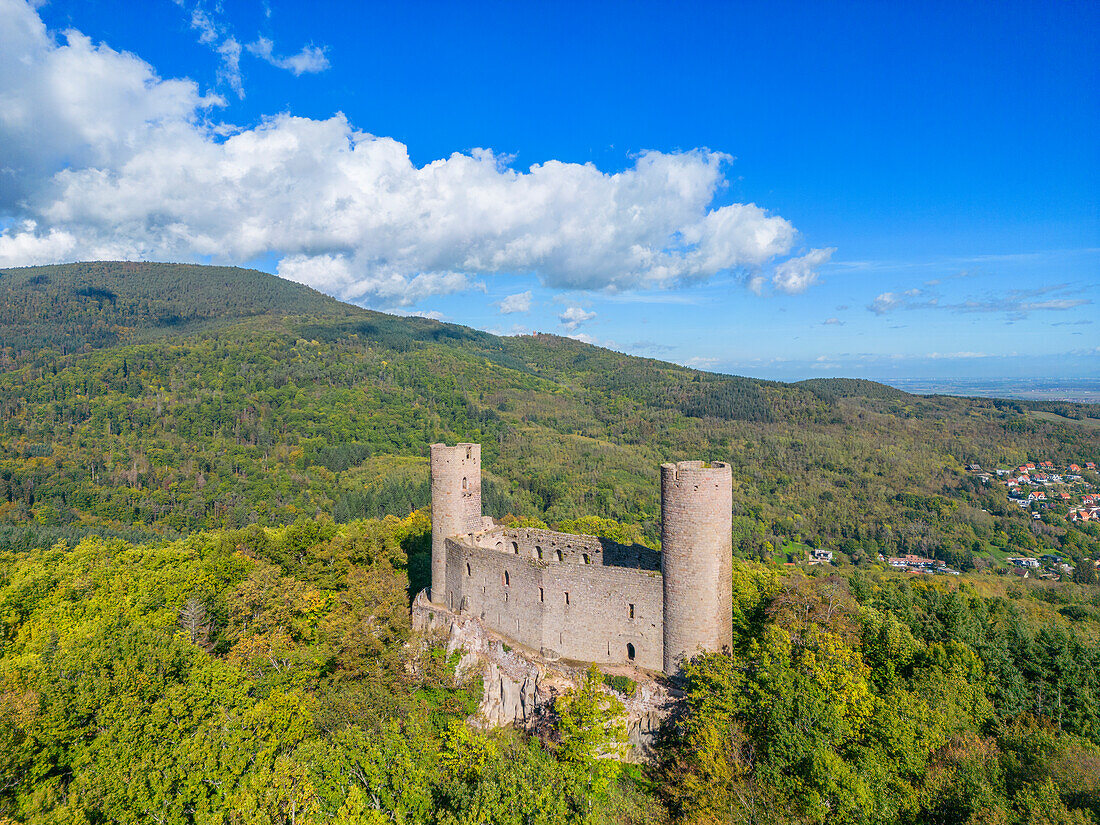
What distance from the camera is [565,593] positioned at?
27219 mm

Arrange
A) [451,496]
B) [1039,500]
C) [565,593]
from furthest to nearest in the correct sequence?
[1039,500]
[451,496]
[565,593]

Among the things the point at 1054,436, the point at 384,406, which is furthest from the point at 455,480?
the point at 1054,436

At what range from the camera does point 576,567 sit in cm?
2672

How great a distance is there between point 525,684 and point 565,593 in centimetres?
465

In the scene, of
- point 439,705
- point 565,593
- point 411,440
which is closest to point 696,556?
point 565,593

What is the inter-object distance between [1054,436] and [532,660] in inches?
7162

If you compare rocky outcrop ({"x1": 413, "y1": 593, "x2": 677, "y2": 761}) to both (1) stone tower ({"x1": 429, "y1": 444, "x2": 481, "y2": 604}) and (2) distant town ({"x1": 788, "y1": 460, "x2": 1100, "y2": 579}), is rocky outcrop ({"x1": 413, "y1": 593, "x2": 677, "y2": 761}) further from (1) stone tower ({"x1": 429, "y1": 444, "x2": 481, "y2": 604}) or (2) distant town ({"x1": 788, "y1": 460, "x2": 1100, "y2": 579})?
(2) distant town ({"x1": 788, "y1": 460, "x2": 1100, "y2": 579})

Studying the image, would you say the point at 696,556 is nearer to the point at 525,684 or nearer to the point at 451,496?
the point at 525,684

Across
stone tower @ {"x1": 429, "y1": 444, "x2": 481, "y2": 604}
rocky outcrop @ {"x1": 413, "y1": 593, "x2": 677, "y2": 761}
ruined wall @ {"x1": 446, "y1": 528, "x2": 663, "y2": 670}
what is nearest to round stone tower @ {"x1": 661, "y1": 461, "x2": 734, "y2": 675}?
ruined wall @ {"x1": 446, "y1": 528, "x2": 663, "y2": 670}

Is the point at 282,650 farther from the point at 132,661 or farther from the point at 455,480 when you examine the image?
the point at 455,480

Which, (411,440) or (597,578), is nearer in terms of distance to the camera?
(597,578)

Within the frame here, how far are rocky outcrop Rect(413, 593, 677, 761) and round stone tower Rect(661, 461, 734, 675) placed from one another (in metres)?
1.95

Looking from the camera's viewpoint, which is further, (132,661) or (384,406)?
(384,406)

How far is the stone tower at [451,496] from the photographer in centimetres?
3216
